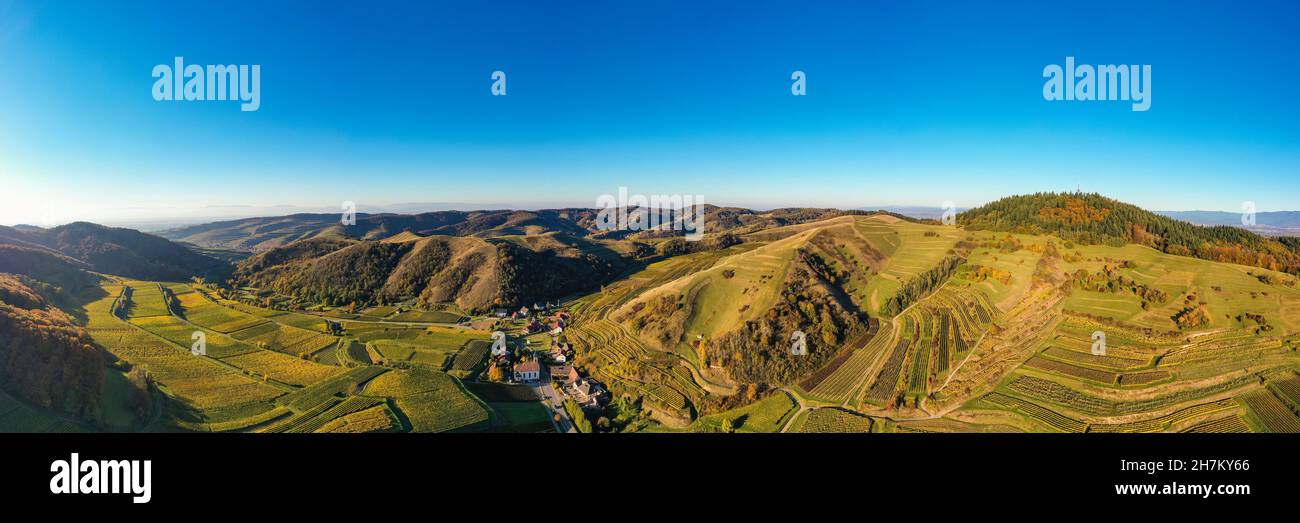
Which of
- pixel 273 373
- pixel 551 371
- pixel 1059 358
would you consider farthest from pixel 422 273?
pixel 1059 358

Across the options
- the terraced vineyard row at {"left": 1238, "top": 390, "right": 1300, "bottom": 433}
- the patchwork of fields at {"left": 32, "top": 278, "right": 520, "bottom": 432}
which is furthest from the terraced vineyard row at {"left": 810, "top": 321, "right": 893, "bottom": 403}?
the patchwork of fields at {"left": 32, "top": 278, "right": 520, "bottom": 432}

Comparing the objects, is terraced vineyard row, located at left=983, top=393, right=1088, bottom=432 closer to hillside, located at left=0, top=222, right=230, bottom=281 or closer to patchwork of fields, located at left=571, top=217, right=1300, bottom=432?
patchwork of fields, located at left=571, top=217, right=1300, bottom=432

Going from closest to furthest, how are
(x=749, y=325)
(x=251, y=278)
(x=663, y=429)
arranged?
(x=663, y=429), (x=749, y=325), (x=251, y=278)

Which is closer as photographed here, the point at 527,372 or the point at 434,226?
the point at 527,372

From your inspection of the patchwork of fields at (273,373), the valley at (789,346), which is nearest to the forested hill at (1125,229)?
the valley at (789,346)

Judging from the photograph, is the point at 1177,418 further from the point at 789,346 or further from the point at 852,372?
the point at 789,346

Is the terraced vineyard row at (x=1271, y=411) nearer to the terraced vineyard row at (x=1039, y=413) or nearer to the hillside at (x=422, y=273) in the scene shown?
the terraced vineyard row at (x=1039, y=413)
